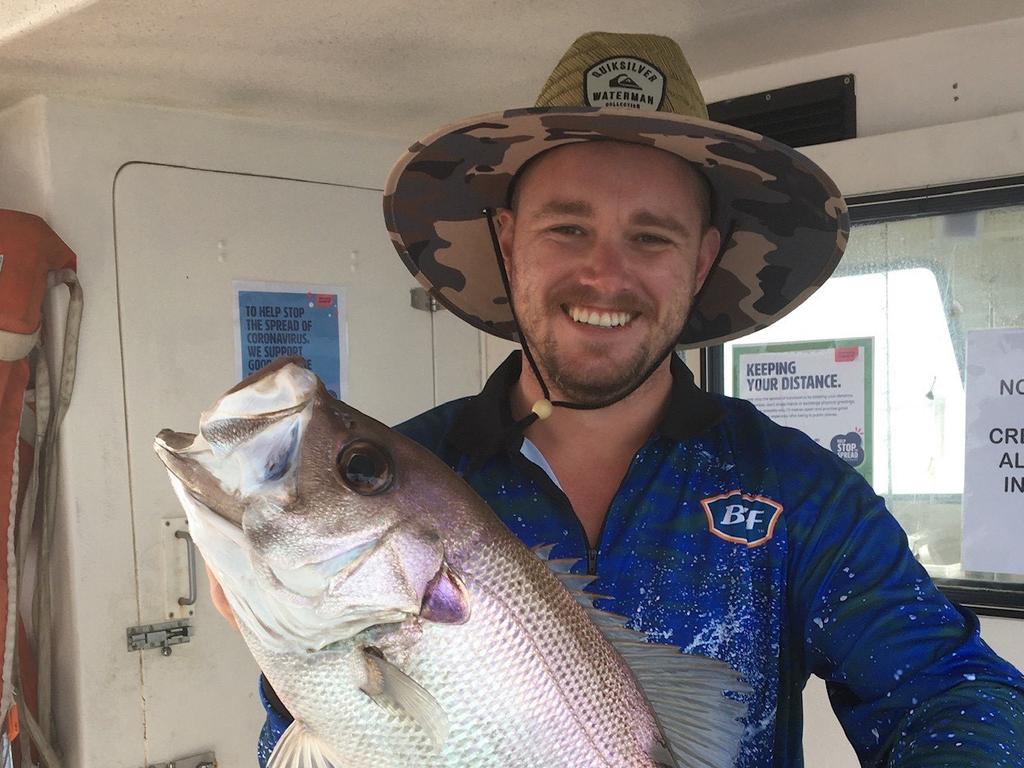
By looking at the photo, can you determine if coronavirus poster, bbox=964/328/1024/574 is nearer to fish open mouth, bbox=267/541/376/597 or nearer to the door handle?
fish open mouth, bbox=267/541/376/597

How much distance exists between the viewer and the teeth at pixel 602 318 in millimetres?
1688

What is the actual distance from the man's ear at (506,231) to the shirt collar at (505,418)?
317 millimetres

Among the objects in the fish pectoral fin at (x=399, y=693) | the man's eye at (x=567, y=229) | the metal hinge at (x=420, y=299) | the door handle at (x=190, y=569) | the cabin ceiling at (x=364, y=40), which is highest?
the cabin ceiling at (x=364, y=40)


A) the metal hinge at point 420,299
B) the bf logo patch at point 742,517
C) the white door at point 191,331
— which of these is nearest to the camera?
the bf logo patch at point 742,517

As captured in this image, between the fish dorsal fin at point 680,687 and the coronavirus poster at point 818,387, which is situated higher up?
the coronavirus poster at point 818,387

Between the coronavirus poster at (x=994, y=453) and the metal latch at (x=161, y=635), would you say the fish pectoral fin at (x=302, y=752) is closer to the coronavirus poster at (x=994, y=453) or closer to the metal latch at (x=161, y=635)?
the metal latch at (x=161, y=635)

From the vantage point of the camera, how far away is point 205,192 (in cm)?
289

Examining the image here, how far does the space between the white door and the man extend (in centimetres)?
116

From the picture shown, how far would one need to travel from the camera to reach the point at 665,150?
1757 millimetres

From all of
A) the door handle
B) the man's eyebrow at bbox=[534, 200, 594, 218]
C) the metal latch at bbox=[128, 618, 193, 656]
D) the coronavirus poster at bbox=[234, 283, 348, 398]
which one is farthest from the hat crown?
the metal latch at bbox=[128, 618, 193, 656]

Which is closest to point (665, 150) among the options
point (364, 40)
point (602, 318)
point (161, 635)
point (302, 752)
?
point (602, 318)

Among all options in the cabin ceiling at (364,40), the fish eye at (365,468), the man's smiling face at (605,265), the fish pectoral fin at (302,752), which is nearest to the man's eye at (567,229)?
the man's smiling face at (605,265)

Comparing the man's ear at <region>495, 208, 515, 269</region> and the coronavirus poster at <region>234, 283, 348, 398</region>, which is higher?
the man's ear at <region>495, 208, 515, 269</region>

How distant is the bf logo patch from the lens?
1.57 m
